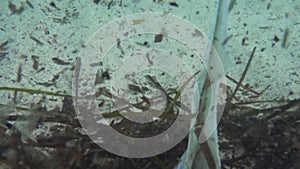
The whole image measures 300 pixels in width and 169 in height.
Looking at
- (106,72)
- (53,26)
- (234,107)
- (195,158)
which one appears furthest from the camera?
(53,26)

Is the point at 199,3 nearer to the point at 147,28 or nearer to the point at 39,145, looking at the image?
the point at 147,28

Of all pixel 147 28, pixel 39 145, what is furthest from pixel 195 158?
pixel 147 28

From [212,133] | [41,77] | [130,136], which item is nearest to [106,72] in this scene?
[41,77]

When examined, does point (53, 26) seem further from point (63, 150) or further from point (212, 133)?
point (212, 133)

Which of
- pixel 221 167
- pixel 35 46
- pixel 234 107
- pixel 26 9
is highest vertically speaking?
pixel 26 9

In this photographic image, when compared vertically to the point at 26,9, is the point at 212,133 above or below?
below

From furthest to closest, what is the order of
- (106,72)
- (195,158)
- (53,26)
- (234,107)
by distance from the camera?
(53,26) < (106,72) < (234,107) < (195,158)

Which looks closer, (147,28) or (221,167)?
(221,167)
